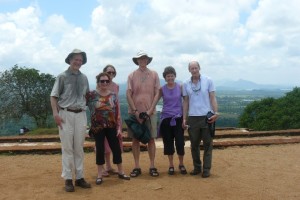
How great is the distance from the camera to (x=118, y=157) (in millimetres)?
6113

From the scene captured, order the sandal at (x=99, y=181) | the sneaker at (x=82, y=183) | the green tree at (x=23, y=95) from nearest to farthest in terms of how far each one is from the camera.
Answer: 1. the sneaker at (x=82, y=183)
2. the sandal at (x=99, y=181)
3. the green tree at (x=23, y=95)

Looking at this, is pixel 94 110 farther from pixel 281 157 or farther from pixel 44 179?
pixel 281 157

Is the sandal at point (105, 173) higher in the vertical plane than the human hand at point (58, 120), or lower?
lower

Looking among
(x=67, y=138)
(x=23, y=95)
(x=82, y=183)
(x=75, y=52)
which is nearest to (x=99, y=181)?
(x=82, y=183)

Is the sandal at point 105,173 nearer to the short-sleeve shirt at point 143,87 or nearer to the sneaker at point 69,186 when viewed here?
the sneaker at point 69,186

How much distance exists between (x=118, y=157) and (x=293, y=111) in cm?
2586

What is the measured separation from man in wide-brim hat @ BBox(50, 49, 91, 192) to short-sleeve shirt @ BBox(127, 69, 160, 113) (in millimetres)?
944

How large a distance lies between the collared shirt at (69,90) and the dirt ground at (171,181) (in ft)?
4.34

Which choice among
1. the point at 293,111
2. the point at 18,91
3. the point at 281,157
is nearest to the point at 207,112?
the point at 281,157

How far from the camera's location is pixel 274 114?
3042 centimetres

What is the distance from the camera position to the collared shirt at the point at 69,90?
557 centimetres

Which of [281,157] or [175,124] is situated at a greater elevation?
[175,124]

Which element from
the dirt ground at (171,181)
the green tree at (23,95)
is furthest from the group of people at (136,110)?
the green tree at (23,95)

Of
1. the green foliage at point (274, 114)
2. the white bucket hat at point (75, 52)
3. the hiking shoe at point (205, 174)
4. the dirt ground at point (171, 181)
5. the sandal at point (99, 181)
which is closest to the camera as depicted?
the dirt ground at point (171, 181)
